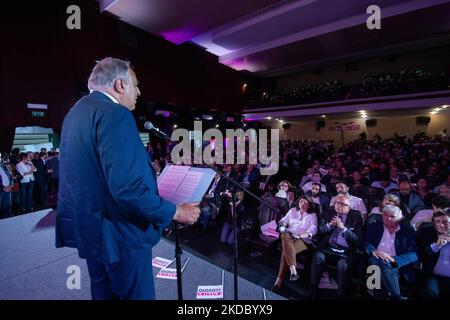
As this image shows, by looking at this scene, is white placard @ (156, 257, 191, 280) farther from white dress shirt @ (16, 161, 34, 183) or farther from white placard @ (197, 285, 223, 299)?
white dress shirt @ (16, 161, 34, 183)

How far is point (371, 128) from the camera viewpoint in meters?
16.5

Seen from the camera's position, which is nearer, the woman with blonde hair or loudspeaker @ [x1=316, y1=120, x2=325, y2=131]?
the woman with blonde hair

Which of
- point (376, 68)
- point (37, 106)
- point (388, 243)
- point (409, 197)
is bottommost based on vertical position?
point (388, 243)

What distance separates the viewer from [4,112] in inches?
269

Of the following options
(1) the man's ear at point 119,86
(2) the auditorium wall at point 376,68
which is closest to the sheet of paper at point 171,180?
(1) the man's ear at point 119,86

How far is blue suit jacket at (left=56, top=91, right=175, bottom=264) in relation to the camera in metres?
1.02

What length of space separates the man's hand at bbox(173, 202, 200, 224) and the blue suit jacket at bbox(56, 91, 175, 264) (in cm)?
5

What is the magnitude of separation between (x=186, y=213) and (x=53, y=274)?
2181mm

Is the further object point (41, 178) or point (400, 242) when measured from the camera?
point (41, 178)

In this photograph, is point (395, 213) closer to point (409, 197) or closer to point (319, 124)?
point (409, 197)

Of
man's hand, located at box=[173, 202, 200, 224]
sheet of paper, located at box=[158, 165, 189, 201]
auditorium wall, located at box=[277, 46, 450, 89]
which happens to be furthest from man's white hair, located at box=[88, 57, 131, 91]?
auditorium wall, located at box=[277, 46, 450, 89]

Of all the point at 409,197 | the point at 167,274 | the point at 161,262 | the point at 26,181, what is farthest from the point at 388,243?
the point at 26,181

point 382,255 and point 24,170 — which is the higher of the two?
point 24,170
